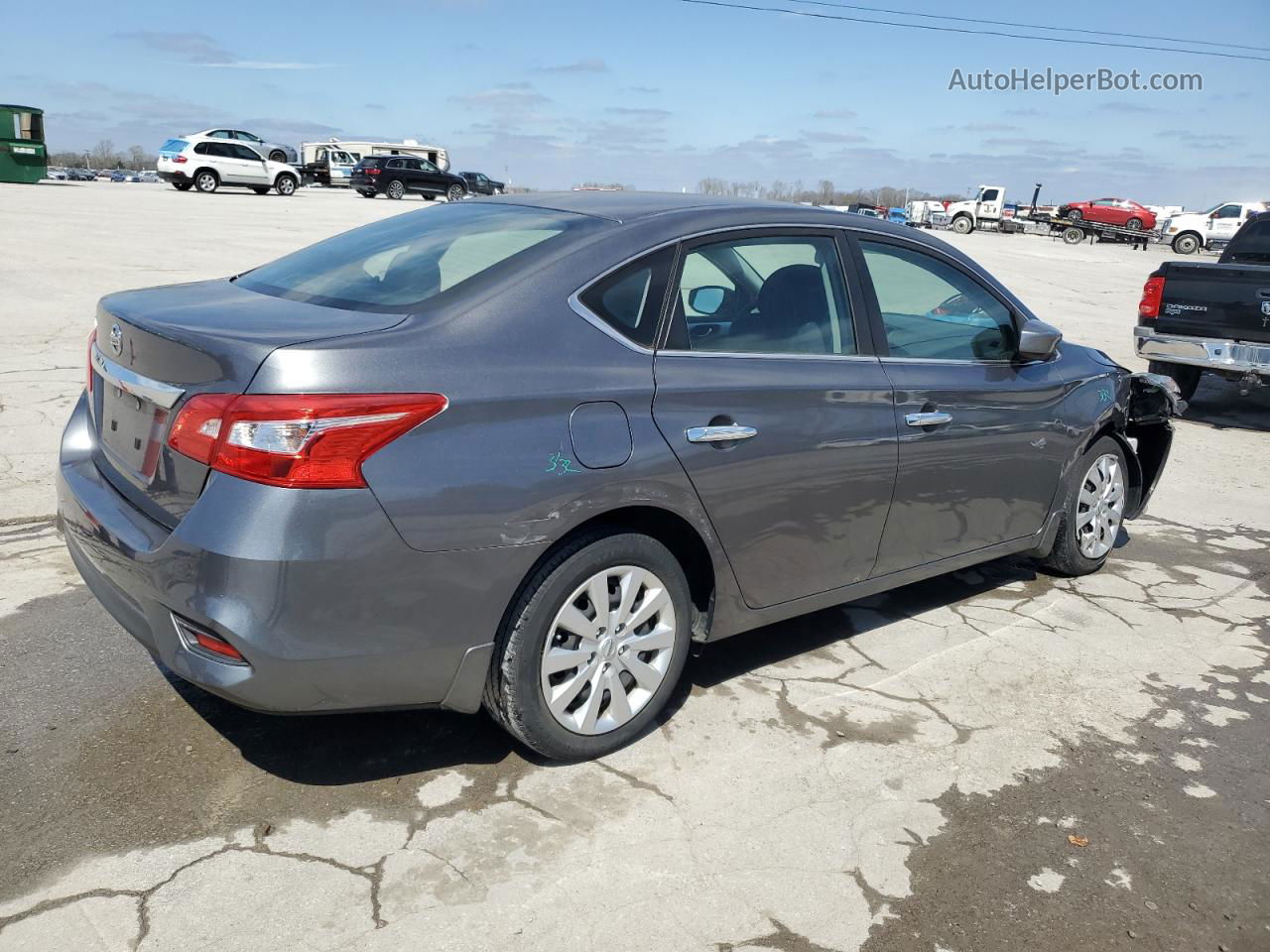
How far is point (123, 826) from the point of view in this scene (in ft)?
9.58

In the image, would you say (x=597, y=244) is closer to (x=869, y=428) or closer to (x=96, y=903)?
(x=869, y=428)

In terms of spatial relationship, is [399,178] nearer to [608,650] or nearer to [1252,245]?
[1252,245]

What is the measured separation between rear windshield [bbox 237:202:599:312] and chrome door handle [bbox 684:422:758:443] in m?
0.76


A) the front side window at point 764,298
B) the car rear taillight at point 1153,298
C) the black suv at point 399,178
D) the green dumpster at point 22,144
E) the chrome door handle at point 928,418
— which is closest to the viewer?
the front side window at point 764,298

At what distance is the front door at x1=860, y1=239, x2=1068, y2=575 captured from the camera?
13.5 ft

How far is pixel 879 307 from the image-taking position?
408 cm

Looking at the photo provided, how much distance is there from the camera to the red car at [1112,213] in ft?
164

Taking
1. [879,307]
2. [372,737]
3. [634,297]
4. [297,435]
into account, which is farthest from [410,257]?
[879,307]

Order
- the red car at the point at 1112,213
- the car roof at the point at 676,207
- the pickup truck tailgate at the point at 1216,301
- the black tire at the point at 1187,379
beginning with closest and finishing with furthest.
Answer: the car roof at the point at 676,207, the pickup truck tailgate at the point at 1216,301, the black tire at the point at 1187,379, the red car at the point at 1112,213

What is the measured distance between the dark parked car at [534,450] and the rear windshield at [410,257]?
2 cm

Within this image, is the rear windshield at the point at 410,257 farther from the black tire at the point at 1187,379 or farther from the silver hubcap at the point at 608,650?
the black tire at the point at 1187,379

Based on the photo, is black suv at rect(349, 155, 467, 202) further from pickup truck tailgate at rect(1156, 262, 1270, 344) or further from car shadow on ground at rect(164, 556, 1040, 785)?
car shadow on ground at rect(164, 556, 1040, 785)

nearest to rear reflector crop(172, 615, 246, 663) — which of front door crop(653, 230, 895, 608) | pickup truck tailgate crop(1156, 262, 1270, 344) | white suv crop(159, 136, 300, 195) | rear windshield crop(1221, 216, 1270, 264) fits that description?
front door crop(653, 230, 895, 608)

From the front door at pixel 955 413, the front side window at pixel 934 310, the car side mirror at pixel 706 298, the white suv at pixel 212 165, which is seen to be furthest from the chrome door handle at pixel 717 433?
the white suv at pixel 212 165
